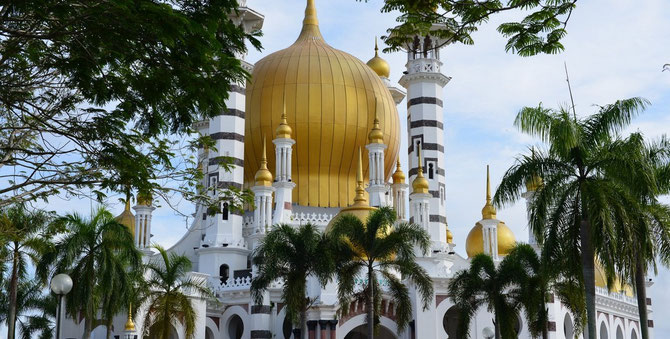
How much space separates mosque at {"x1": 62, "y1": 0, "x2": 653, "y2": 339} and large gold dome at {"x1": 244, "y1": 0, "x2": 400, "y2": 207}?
0.19 feet

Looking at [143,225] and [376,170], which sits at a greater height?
[376,170]

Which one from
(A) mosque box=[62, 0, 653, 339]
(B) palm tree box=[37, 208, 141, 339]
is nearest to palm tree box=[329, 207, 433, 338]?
(B) palm tree box=[37, 208, 141, 339]

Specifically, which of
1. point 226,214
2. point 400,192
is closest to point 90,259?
point 226,214

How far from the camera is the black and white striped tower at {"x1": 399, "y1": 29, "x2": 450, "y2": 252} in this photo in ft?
158

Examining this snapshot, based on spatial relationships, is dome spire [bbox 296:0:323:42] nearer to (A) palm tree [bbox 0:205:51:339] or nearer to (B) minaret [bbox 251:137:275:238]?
(B) minaret [bbox 251:137:275:238]

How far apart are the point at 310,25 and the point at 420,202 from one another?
1461 centimetres

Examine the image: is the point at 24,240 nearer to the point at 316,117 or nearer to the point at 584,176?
the point at 584,176

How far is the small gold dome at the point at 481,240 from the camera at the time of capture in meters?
50.6

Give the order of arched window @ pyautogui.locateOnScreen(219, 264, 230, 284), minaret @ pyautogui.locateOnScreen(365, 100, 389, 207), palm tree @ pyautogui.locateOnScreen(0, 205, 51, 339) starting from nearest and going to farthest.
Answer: palm tree @ pyautogui.locateOnScreen(0, 205, 51, 339), arched window @ pyautogui.locateOnScreen(219, 264, 230, 284), minaret @ pyautogui.locateOnScreen(365, 100, 389, 207)

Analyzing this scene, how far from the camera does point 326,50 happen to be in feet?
168

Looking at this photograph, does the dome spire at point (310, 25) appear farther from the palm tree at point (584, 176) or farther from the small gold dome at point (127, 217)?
the palm tree at point (584, 176)

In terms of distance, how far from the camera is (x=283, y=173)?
44031 millimetres

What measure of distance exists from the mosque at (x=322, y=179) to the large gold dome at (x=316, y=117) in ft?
0.19

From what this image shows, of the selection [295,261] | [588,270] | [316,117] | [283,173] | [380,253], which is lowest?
[588,270]
